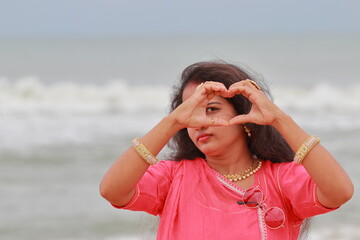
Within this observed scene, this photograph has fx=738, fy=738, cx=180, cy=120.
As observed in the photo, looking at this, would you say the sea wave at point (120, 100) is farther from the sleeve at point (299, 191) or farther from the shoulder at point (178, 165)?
the sleeve at point (299, 191)

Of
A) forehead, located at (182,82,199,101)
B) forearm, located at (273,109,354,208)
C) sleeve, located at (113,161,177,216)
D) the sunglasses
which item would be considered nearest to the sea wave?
forehead, located at (182,82,199,101)

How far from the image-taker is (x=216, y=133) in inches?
113

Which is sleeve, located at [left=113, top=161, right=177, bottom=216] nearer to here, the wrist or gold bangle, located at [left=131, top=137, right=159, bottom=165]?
gold bangle, located at [left=131, top=137, right=159, bottom=165]

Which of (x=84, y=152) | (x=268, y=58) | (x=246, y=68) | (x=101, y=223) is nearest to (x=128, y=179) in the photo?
(x=246, y=68)

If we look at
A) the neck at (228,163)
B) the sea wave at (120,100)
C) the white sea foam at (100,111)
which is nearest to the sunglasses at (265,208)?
the neck at (228,163)

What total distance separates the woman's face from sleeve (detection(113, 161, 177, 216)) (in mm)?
170

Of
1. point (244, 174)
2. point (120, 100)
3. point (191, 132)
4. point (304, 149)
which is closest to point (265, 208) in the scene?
point (244, 174)

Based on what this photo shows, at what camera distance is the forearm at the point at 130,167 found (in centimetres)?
270

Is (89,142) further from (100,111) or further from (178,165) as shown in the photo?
(178,165)

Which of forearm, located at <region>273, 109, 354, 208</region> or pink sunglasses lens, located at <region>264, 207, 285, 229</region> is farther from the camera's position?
pink sunglasses lens, located at <region>264, 207, 285, 229</region>

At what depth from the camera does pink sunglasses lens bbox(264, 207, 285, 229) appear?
2.76 metres

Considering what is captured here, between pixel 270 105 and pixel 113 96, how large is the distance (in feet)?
50.4

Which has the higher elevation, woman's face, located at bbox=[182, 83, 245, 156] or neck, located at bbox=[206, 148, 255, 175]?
woman's face, located at bbox=[182, 83, 245, 156]

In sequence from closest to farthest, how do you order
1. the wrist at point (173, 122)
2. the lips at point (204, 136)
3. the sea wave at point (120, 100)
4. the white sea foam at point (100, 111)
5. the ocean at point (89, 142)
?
the wrist at point (173, 122) → the lips at point (204, 136) → the ocean at point (89, 142) → the white sea foam at point (100, 111) → the sea wave at point (120, 100)
